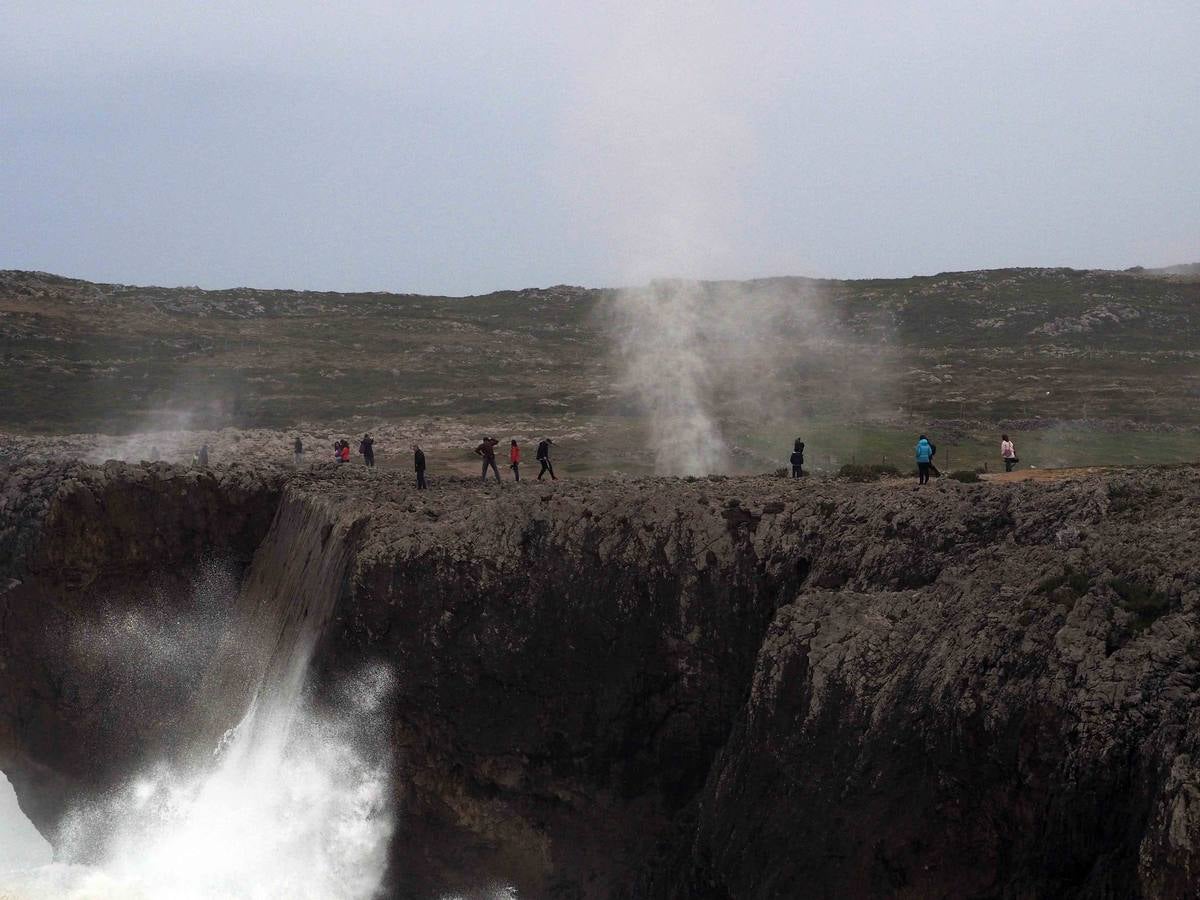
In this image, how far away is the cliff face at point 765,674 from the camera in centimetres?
1277

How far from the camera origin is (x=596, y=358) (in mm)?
102000

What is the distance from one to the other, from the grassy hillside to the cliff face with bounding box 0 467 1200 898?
88.6 feet

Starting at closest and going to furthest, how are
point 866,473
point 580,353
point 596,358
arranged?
point 866,473, point 596,358, point 580,353

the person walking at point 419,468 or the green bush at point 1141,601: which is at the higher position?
the green bush at point 1141,601

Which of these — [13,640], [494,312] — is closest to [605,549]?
[13,640]

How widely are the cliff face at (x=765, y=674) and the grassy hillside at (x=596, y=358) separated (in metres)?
27.0

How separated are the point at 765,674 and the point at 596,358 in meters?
84.7

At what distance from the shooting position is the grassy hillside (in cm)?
7019

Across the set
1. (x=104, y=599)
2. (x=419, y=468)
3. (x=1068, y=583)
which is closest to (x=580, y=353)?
(x=419, y=468)

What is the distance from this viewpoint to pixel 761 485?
88.0ft

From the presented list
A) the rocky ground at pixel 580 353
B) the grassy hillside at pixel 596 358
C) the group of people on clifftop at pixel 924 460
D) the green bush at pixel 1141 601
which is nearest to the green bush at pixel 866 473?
the group of people on clifftop at pixel 924 460

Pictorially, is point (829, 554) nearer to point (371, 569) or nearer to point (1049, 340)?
point (371, 569)

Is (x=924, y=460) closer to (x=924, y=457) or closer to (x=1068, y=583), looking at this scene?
(x=924, y=457)

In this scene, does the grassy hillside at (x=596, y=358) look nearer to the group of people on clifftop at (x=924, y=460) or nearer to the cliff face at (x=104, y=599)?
the group of people on clifftop at (x=924, y=460)
